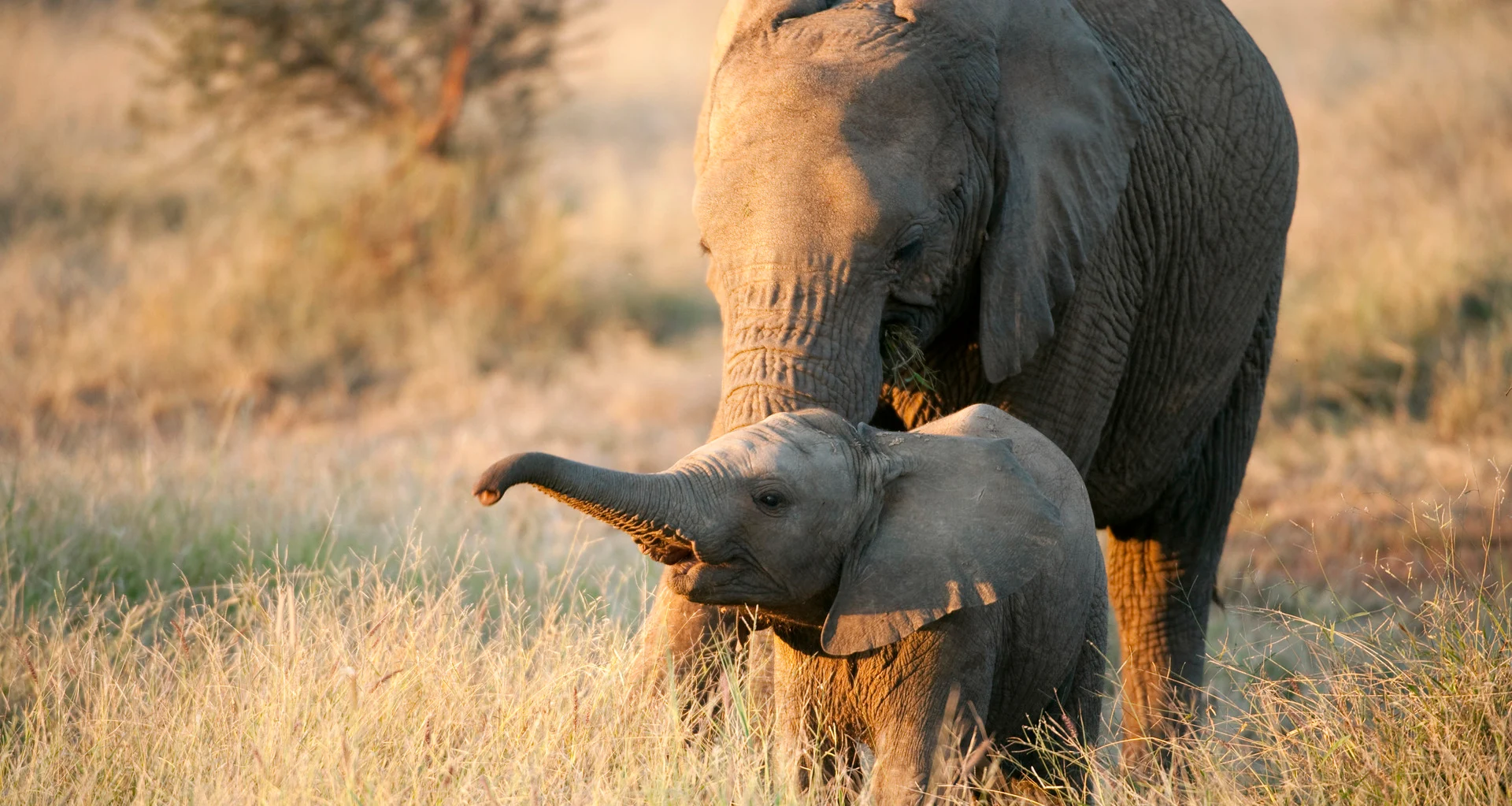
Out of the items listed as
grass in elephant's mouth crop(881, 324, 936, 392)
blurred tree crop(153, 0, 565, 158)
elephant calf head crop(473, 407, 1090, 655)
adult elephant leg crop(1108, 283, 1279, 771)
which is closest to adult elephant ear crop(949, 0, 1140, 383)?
grass in elephant's mouth crop(881, 324, 936, 392)

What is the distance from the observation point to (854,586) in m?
3.63

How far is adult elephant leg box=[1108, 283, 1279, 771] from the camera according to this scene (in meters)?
5.92

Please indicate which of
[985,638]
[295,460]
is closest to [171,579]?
[295,460]

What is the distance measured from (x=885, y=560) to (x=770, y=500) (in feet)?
1.04

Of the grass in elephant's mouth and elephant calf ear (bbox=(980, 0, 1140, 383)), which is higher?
elephant calf ear (bbox=(980, 0, 1140, 383))

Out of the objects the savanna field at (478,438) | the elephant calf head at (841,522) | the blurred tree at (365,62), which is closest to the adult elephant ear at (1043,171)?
the elephant calf head at (841,522)

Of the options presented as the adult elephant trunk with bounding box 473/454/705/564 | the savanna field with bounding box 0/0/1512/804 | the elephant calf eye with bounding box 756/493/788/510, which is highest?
the adult elephant trunk with bounding box 473/454/705/564

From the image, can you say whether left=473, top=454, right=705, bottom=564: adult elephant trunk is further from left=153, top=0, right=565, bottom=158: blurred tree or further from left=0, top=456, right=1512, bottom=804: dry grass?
left=153, top=0, right=565, bottom=158: blurred tree

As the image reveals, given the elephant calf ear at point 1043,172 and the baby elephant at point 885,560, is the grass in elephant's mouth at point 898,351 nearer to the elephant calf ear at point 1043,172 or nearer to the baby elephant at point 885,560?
the elephant calf ear at point 1043,172

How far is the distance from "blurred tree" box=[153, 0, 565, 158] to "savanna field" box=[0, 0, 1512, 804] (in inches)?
1.8

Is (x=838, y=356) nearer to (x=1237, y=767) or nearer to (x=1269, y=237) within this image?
(x=1237, y=767)

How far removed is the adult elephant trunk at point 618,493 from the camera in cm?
312

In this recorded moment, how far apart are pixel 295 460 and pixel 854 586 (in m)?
5.23

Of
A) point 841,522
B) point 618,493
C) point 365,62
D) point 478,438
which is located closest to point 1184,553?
point 841,522
